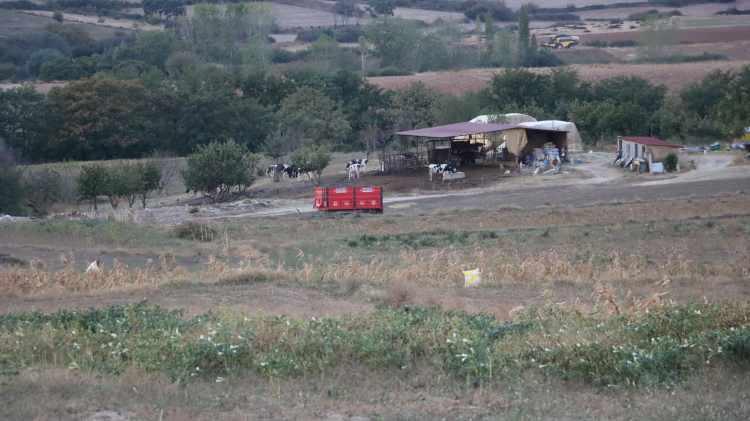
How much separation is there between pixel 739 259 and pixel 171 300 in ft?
42.1

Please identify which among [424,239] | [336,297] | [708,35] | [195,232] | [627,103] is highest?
[708,35]

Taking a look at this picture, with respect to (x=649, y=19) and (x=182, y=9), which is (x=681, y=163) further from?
(x=182, y=9)

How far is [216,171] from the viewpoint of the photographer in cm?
4478

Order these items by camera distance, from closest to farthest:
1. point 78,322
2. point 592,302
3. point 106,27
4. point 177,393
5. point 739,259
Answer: point 177,393 → point 78,322 → point 592,302 → point 739,259 → point 106,27

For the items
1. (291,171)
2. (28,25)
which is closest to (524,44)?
(291,171)

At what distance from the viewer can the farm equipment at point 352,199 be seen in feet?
122

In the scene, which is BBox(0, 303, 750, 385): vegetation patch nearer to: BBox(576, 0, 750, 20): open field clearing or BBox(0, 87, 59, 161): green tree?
BBox(0, 87, 59, 161): green tree

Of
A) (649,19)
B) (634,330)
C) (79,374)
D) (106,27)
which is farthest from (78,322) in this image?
(106,27)

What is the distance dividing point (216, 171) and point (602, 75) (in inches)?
2158

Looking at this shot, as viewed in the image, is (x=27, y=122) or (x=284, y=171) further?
(x=27, y=122)

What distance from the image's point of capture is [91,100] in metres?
63.3

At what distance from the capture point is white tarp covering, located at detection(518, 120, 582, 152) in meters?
50.0

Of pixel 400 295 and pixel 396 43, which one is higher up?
pixel 400 295

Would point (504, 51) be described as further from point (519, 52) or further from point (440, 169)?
point (440, 169)
